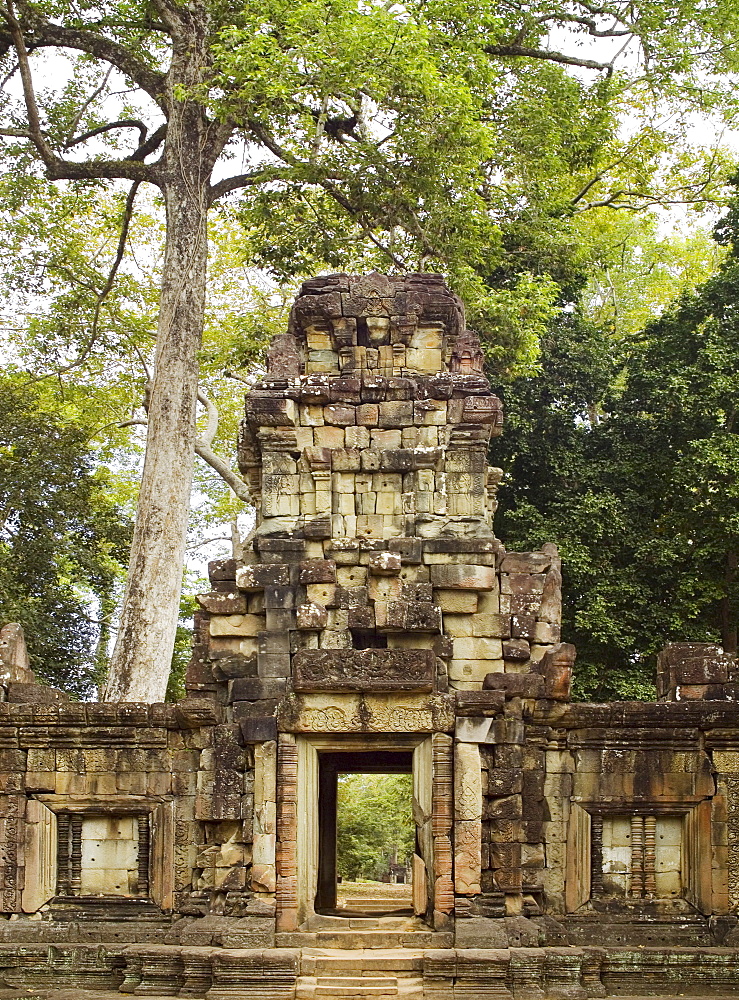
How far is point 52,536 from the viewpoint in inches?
802

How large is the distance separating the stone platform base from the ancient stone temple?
0.02 m

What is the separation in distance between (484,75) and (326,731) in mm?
11978

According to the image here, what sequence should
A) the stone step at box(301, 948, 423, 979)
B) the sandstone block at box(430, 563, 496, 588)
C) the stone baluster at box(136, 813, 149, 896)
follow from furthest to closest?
1. the stone baluster at box(136, 813, 149, 896)
2. the sandstone block at box(430, 563, 496, 588)
3. the stone step at box(301, 948, 423, 979)

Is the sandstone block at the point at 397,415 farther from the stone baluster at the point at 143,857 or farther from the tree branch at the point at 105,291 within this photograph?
the tree branch at the point at 105,291

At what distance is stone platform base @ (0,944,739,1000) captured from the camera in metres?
9.49

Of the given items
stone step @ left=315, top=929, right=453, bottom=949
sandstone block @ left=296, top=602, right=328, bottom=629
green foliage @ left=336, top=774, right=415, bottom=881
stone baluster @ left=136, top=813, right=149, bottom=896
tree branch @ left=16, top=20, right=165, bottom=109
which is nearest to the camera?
stone step @ left=315, top=929, right=453, bottom=949

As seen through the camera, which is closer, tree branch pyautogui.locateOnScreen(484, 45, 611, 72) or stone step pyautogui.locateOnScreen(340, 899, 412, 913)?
stone step pyautogui.locateOnScreen(340, 899, 412, 913)

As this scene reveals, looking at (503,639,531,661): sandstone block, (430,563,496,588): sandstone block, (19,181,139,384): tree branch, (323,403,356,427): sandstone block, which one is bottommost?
(503,639,531,661): sandstone block

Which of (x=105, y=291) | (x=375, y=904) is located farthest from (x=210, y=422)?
(x=375, y=904)

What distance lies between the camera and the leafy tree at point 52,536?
65.4 feet

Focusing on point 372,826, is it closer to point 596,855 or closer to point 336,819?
point 336,819

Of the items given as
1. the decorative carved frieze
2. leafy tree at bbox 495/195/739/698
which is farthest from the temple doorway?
leafy tree at bbox 495/195/739/698

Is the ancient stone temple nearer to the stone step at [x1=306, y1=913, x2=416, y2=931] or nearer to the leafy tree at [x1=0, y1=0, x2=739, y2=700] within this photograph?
the stone step at [x1=306, y1=913, x2=416, y2=931]

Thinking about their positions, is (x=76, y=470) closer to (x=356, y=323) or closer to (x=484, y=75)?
(x=484, y=75)
